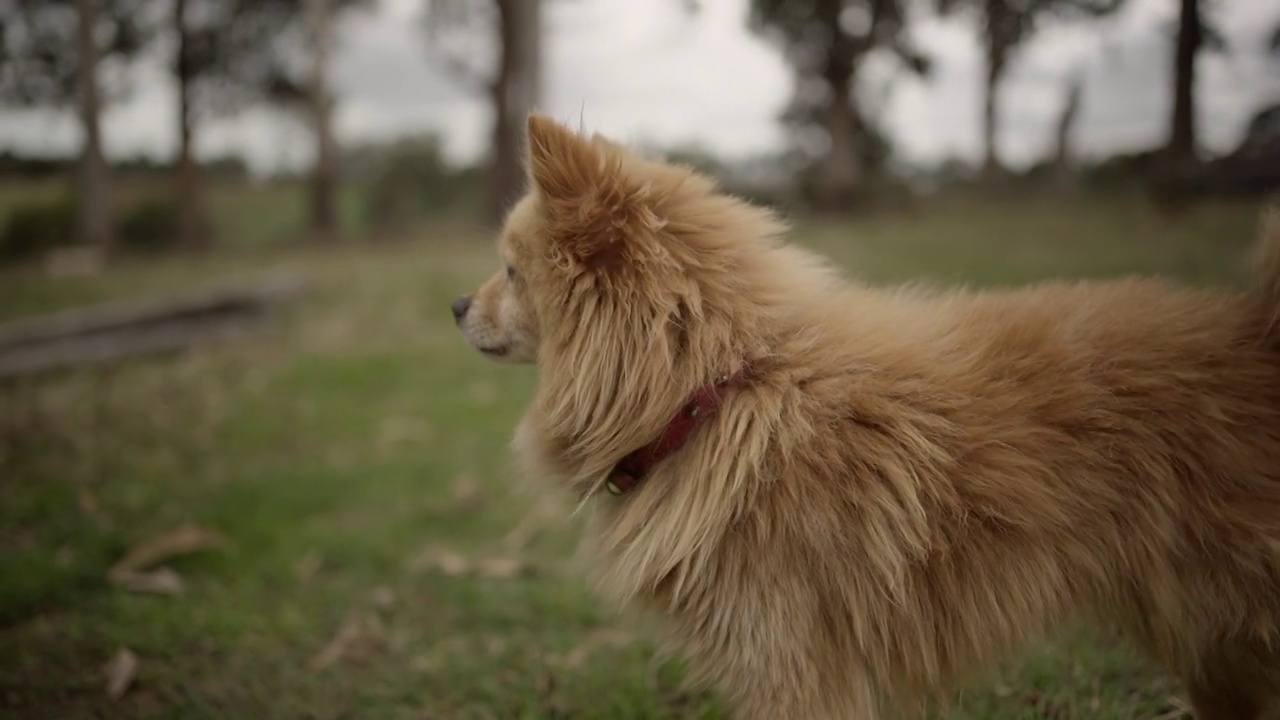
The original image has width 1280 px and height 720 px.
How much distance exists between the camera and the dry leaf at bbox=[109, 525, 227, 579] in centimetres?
421

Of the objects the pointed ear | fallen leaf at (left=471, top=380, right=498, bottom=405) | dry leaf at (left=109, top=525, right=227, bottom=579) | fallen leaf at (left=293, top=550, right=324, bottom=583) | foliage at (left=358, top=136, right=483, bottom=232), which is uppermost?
the pointed ear

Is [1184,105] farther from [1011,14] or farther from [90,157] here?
[90,157]

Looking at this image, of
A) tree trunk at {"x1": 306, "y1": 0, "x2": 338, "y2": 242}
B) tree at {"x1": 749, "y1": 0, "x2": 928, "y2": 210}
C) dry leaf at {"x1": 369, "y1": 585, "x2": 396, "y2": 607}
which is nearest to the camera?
dry leaf at {"x1": 369, "y1": 585, "x2": 396, "y2": 607}

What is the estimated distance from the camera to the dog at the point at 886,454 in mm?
1988

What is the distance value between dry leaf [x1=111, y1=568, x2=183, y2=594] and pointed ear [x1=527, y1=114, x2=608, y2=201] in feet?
10.4

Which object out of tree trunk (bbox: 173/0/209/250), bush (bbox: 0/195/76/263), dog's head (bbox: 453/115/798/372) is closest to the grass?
dog's head (bbox: 453/115/798/372)

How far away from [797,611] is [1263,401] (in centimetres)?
127

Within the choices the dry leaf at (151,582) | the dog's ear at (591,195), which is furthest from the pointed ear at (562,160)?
the dry leaf at (151,582)

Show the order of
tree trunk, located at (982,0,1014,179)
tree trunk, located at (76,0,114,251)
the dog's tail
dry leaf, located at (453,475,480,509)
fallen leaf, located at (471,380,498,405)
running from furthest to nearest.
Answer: tree trunk, located at (76,0,114,251)
fallen leaf, located at (471,380,498,405)
tree trunk, located at (982,0,1014,179)
dry leaf, located at (453,475,480,509)
the dog's tail

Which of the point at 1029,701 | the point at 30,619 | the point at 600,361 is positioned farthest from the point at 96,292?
the point at 1029,701

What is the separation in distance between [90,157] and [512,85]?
28.0ft

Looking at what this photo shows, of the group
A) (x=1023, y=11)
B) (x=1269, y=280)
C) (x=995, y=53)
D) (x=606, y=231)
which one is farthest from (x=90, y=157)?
(x=1269, y=280)

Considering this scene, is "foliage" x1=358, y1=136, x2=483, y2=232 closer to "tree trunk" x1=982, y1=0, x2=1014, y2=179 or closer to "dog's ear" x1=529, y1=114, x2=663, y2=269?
"tree trunk" x1=982, y1=0, x2=1014, y2=179

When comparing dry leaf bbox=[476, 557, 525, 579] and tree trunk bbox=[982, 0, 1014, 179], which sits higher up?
tree trunk bbox=[982, 0, 1014, 179]
